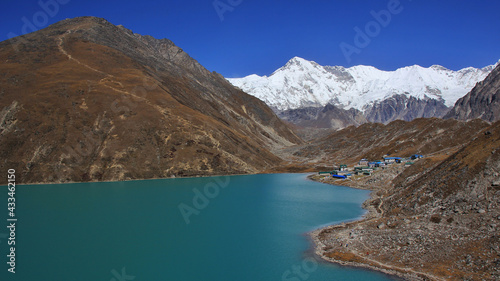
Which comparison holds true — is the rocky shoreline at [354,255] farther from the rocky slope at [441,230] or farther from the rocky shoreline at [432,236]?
the rocky slope at [441,230]

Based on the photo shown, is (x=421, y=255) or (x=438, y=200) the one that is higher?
(x=438, y=200)

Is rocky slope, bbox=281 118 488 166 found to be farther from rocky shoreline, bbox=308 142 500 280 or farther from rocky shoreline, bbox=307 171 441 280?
rocky shoreline, bbox=308 142 500 280

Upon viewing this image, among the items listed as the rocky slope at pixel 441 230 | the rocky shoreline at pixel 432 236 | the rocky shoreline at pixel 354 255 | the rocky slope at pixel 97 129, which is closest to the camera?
the rocky shoreline at pixel 432 236

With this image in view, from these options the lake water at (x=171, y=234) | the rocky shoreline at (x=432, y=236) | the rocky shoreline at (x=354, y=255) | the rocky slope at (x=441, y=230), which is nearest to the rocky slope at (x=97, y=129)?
the lake water at (x=171, y=234)

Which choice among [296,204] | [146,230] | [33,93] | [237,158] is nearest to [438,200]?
[296,204]

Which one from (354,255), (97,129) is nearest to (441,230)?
(354,255)

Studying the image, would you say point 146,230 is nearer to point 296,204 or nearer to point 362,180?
point 296,204
